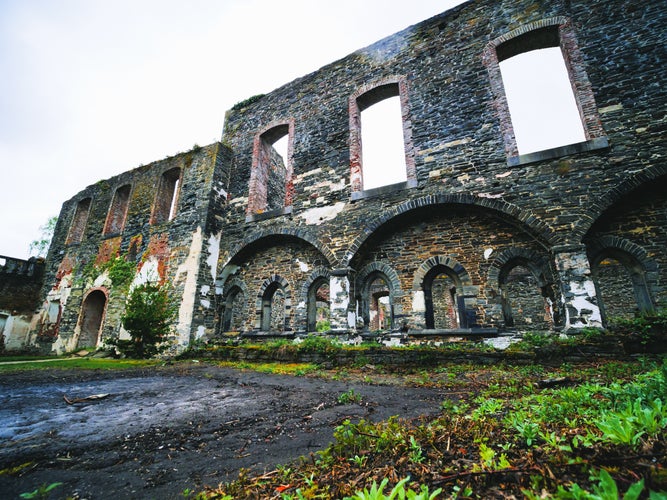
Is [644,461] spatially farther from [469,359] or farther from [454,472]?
[469,359]

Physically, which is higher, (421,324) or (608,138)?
(608,138)

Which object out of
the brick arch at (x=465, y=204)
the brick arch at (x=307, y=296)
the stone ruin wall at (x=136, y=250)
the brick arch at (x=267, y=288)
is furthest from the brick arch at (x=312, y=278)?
the stone ruin wall at (x=136, y=250)

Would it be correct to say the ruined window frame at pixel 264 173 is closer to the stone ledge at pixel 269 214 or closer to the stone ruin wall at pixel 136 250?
the stone ledge at pixel 269 214

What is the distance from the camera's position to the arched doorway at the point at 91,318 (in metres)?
12.1

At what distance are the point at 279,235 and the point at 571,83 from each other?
8.39 meters

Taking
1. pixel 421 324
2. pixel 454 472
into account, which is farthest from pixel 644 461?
pixel 421 324

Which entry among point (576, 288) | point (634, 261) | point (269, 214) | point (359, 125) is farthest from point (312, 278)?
point (634, 261)

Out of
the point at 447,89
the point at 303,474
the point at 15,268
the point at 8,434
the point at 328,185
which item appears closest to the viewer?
the point at 303,474

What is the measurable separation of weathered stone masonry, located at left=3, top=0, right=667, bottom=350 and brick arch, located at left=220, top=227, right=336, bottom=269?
0.18 ft

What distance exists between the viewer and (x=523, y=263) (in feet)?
23.2

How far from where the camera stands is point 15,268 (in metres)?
13.7

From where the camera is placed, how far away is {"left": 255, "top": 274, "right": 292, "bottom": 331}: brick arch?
9.27m

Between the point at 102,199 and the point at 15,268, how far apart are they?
4.78m

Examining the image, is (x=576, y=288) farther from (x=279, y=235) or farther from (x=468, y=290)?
(x=279, y=235)
